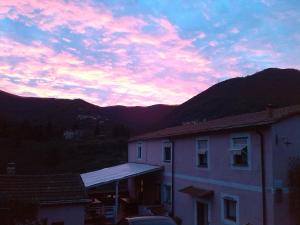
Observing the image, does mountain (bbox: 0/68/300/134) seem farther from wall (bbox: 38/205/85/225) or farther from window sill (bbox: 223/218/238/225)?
wall (bbox: 38/205/85/225)

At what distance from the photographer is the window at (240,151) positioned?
17.1 m

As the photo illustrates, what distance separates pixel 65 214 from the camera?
793 inches

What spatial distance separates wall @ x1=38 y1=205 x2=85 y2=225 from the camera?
19.9m

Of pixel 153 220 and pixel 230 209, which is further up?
pixel 153 220

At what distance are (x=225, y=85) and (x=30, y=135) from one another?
52.8 metres

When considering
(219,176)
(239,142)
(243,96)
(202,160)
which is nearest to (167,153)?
(202,160)

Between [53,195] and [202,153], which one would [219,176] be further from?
[53,195]

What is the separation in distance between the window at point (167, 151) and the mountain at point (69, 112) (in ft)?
193

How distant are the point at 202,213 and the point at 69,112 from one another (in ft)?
251

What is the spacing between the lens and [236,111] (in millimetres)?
64812

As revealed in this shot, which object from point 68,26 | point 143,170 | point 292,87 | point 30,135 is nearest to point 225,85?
point 292,87

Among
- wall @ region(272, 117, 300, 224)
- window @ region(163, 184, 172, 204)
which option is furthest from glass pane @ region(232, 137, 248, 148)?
window @ region(163, 184, 172, 204)

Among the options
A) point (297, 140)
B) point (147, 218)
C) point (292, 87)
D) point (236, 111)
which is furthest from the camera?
point (292, 87)

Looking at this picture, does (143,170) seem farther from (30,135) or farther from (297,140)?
(30,135)
